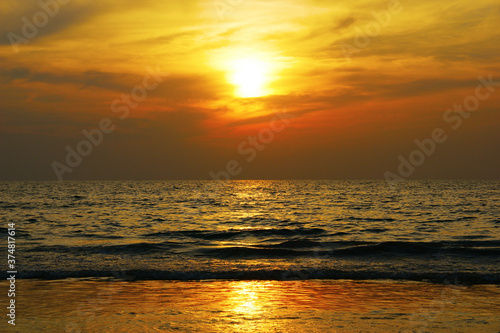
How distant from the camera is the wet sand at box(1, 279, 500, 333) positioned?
11641 mm

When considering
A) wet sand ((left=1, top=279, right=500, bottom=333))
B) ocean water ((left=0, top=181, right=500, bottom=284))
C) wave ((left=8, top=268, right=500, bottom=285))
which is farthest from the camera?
ocean water ((left=0, top=181, right=500, bottom=284))

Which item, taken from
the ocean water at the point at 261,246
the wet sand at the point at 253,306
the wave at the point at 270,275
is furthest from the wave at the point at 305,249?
the wet sand at the point at 253,306

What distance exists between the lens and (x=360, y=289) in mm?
16734

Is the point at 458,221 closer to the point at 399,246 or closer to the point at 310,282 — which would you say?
the point at 399,246

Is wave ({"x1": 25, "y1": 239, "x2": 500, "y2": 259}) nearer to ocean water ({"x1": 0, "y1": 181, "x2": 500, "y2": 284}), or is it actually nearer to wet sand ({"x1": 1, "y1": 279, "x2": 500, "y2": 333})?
ocean water ({"x1": 0, "y1": 181, "x2": 500, "y2": 284})

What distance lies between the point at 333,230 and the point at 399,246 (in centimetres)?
1013

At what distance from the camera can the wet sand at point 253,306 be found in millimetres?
11641

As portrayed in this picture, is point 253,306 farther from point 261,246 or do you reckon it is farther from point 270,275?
point 261,246

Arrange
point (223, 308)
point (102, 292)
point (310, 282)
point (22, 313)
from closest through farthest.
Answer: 1. point (22, 313)
2. point (223, 308)
3. point (102, 292)
4. point (310, 282)

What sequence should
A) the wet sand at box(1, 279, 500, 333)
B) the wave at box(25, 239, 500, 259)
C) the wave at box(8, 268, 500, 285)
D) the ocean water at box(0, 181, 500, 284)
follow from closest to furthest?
the wet sand at box(1, 279, 500, 333) < the wave at box(8, 268, 500, 285) < the ocean water at box(0, 181, 500, 284) < the wave at box(25, 239, 500, 259)

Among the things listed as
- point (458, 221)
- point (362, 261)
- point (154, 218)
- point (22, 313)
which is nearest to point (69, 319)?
point (22, 313)

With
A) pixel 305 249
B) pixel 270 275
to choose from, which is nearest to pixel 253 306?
pixel 270 275

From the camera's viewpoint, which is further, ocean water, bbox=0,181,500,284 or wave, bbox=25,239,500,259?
wave, bbox=25,239,500,259

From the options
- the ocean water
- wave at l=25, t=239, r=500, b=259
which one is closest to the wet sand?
the ocean water
